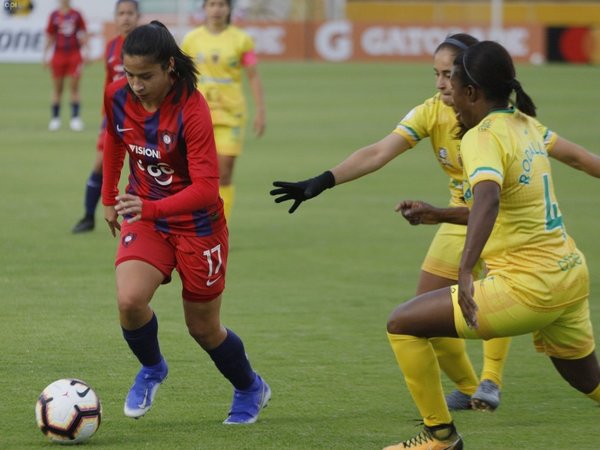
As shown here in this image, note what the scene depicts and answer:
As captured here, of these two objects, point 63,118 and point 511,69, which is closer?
point 511,69

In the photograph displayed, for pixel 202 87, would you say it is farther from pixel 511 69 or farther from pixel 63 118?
pixel 63 118

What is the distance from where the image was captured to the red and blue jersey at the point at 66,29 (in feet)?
75.3

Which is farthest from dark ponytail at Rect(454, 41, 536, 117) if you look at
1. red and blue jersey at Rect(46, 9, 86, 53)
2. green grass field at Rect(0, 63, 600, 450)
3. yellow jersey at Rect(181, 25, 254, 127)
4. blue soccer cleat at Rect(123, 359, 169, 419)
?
red and blue jersey at Rect(46, 9, 86, 53)

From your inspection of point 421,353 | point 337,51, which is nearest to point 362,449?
point 421,353

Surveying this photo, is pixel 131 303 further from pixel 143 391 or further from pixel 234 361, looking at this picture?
pixel 234 361

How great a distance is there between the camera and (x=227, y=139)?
36.8ft

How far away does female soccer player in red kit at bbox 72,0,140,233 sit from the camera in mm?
11195

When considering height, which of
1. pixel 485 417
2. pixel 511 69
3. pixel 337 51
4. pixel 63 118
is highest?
pixel 511 69

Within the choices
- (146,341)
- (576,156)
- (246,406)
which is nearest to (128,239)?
(146,341)

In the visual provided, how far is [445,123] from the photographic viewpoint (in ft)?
21.2

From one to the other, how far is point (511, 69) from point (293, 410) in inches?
85.0

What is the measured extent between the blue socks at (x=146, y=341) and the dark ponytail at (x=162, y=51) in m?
1.06

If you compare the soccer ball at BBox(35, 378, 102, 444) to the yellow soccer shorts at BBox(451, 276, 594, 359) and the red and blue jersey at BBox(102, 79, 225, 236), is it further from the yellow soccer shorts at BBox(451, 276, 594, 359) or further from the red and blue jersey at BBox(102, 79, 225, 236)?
the yellow soccer shorts at BBox(451, 276, 594, 359)

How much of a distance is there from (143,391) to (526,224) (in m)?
2.00
